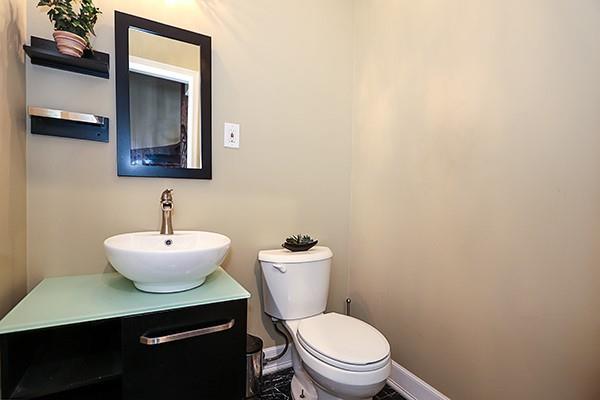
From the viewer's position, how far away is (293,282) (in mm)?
1514

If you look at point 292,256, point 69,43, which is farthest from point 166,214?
point 69,43

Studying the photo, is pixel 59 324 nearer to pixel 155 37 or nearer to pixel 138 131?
pixel 138 131

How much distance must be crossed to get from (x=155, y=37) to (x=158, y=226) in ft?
2.88

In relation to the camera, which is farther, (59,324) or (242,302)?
(242,302)

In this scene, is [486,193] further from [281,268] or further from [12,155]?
[12,155]

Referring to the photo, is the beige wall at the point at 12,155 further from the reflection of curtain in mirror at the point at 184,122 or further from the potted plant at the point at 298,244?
the potted plant at the point at 298,244

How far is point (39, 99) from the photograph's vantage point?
3.90 ft

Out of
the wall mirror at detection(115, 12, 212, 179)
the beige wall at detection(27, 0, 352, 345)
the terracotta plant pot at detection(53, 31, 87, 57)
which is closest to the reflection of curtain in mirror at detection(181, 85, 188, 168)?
the wall mirror at detection(115, 12, 212, 179)

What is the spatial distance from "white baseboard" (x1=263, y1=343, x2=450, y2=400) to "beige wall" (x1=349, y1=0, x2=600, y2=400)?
0.06 m

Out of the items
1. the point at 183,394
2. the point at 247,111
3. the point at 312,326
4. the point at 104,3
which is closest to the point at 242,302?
the point at 183,394

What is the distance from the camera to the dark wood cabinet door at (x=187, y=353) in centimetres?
94

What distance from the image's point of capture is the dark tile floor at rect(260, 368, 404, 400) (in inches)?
60.0

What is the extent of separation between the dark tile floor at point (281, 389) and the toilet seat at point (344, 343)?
434mm

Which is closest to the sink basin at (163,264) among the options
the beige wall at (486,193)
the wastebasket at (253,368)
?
the wastebasket at (253,368)
